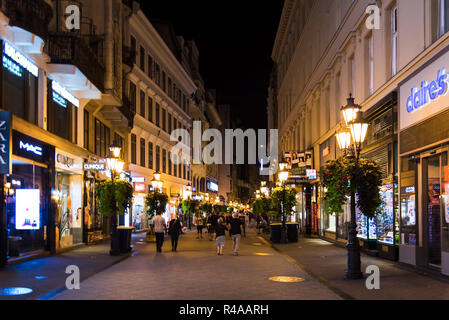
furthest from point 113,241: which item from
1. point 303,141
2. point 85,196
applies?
point 303,141

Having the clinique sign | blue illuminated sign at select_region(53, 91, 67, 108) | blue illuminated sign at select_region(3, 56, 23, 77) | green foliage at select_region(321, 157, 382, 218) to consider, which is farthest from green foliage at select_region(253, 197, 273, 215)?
green foliage at select_region(321, 157, 382, 218)

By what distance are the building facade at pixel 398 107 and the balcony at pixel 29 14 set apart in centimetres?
1205

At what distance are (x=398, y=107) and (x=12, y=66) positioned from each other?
1287cm

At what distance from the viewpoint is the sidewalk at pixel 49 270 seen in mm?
12211

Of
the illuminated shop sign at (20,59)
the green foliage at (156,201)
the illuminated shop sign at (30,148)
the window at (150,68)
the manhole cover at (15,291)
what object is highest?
the window at (150,68)

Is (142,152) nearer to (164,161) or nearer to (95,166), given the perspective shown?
(164,161)

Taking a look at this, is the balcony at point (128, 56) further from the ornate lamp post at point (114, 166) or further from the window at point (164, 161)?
the window at point (164, 161)

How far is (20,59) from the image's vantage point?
1836cm

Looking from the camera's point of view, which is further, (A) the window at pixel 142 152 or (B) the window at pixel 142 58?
(A) the window at pixel 142 152

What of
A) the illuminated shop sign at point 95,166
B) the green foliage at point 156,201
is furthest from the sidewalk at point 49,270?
the green foliage at point 156,201

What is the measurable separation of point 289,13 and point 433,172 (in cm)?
3955

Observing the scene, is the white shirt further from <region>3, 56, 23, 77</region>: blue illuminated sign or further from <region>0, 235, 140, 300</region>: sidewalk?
<region>3, 56, 23, 77</region>: blue illuminated sign

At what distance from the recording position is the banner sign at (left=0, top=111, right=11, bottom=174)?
50.0 ft

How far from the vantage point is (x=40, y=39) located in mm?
18062
